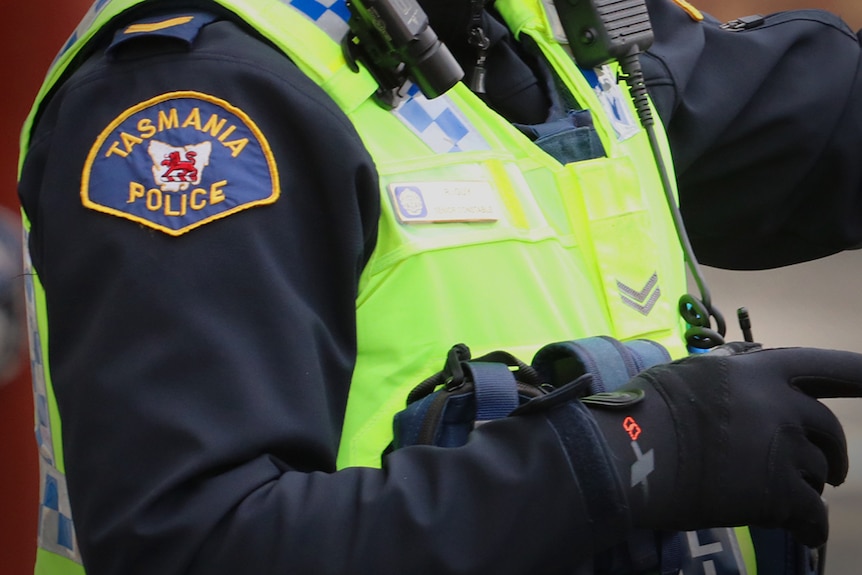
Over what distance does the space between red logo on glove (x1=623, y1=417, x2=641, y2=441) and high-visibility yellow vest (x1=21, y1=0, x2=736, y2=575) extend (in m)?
0.13

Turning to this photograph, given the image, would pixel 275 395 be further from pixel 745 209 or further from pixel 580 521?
pixel 745 209

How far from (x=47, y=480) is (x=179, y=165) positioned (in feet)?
1.25

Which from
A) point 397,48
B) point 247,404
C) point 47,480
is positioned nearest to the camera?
point 247,404

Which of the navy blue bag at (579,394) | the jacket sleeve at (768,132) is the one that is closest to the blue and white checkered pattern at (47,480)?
the navy blue bag at (579,394)

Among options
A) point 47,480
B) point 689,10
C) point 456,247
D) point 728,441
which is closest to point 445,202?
point 456,247

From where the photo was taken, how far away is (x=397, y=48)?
3.14 feet

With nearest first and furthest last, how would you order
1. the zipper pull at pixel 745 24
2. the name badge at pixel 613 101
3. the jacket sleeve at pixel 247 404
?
the jacket sleeve at pixel 247 404 < the name badge at pixel 613 101 < the zipper pull at pixel 745 24

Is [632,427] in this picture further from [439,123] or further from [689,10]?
[689,10]

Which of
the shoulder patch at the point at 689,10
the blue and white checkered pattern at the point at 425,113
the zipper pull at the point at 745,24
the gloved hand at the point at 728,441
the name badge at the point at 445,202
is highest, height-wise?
the shoulder patch at the point at 689,10

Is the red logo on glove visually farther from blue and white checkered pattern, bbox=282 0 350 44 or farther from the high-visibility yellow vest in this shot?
blue and white checkered pattern, bbox=282 0 350 44

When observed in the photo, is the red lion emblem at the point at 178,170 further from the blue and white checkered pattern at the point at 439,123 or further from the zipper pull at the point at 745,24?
the zipper pull at the point at 745,24

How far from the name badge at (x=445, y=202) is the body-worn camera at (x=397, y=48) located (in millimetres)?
77

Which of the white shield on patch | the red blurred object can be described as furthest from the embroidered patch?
the red blurred object

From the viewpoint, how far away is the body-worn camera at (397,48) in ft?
3.09
